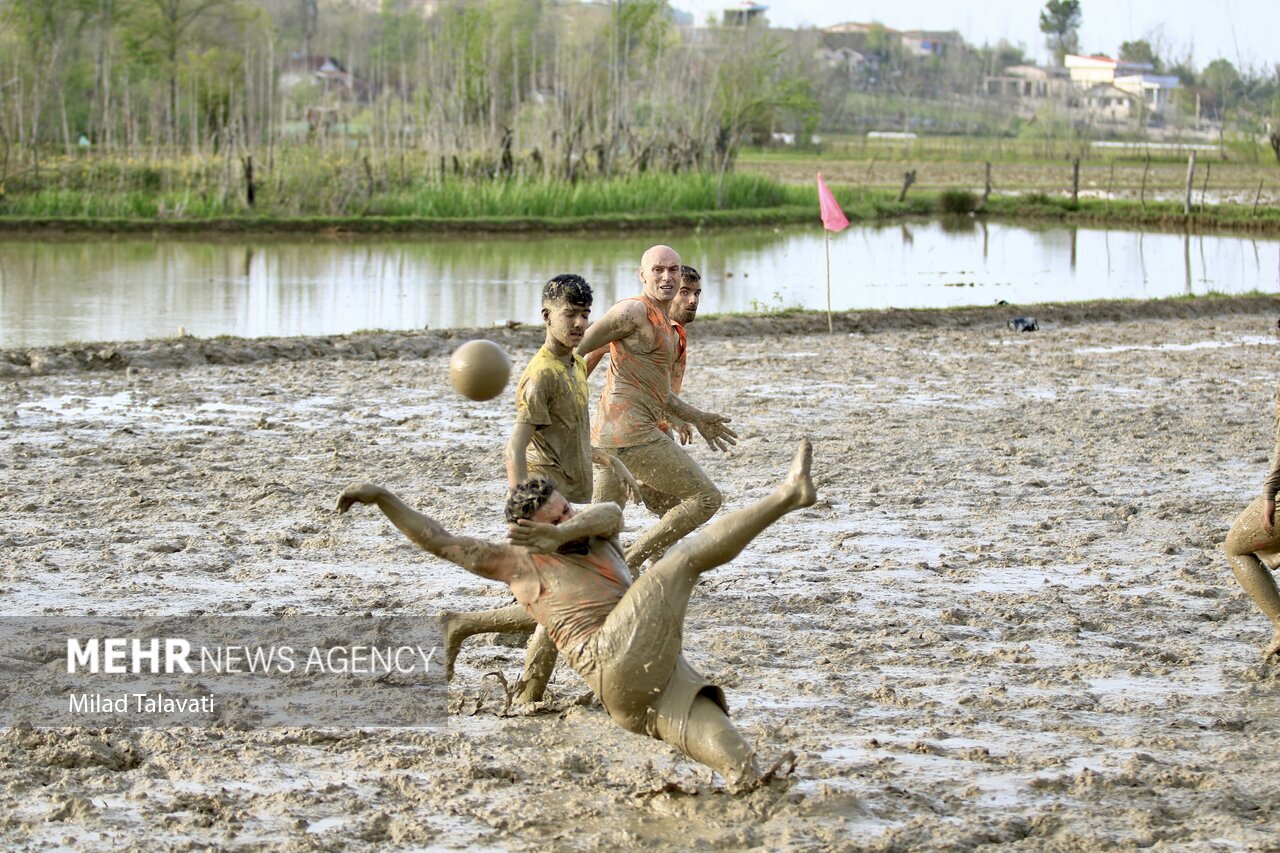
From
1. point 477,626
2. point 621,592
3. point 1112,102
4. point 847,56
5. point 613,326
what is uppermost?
point 847,56

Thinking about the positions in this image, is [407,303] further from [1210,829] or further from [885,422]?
[1210,829]

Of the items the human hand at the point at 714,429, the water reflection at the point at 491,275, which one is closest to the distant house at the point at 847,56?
the water reflection at the point at 491,275

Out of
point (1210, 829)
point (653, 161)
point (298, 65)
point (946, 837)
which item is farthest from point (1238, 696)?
point (298, 65)

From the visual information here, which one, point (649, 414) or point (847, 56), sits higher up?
point (847, 56)

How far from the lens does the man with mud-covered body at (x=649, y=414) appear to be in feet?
21.7

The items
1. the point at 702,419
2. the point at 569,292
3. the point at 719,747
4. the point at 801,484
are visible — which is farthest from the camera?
the point at 702,419

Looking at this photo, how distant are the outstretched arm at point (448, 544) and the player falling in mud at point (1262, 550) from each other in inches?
125

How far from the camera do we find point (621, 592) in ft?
16.2

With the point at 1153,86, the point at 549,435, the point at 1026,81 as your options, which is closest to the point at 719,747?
the point at 549,435

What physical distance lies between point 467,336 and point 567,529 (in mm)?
10420

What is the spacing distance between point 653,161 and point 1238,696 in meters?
31.7

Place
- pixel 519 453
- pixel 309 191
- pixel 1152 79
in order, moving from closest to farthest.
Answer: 1. pixel 519 453
2. pixel 309 191
3. pixel 1152 79

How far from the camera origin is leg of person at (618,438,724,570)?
261 inches

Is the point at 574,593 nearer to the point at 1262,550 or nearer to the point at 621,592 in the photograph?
the point at 621,592
